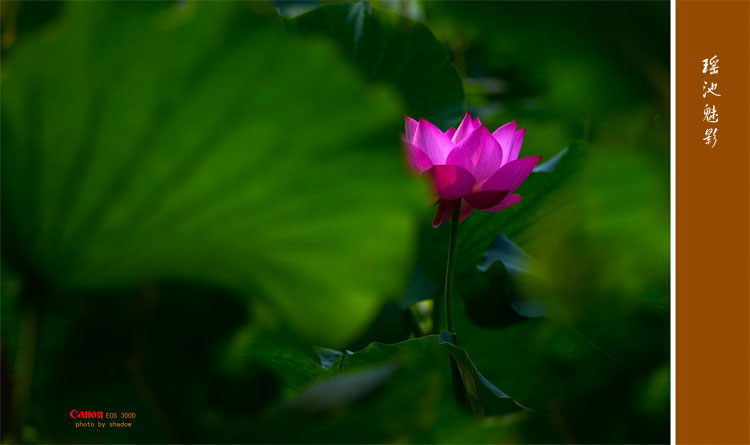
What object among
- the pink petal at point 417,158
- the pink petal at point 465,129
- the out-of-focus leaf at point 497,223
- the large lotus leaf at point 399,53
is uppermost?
the large lotus leaf at point 399,53

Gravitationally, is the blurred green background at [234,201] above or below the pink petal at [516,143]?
below

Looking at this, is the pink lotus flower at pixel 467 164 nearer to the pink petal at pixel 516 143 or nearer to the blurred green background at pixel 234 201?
the pink petal at pixel 516 143

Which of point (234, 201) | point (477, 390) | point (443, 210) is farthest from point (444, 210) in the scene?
point (234, 201)

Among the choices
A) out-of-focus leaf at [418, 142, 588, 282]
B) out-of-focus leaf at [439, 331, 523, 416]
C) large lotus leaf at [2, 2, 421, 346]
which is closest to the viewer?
large lotus leaf at [2, 2, 421, 346]

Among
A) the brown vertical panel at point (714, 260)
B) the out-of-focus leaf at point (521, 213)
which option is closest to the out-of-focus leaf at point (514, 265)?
the out-of-focus leaf at point (521, 213)

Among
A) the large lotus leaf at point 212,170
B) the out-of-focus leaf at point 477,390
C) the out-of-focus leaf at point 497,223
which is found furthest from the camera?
the out-of-focus leaf at point 497,223

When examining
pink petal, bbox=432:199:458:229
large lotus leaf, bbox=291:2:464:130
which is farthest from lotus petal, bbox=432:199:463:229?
large lotus leaf, bbox=291:2:464:130

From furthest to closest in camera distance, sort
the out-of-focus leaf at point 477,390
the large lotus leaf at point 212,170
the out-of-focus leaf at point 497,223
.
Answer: the out-of-focus leaf at point 497,223
the out-of-focus leaf at point 477,390
the large lotus leaf at point 212,170

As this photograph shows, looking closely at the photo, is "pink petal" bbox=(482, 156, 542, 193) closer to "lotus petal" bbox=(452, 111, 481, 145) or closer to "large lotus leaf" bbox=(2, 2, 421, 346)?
"lotus petal" bbox=(452, 111, 481, 145)
